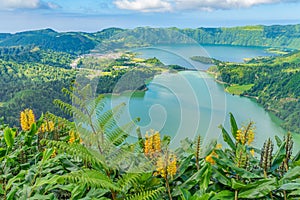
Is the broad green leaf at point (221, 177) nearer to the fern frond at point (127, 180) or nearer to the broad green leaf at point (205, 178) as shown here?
the broad green leaf at point (205, 178)

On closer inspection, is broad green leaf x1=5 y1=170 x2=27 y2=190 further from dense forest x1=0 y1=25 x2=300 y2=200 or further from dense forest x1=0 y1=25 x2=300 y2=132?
dense forest x1=0 y1=25 x2=300 y2=132

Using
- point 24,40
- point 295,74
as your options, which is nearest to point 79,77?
point 295,74

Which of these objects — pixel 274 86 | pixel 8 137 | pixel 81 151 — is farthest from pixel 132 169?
pixel 274 86

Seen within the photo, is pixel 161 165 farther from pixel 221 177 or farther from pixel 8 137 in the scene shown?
pixel 8 137

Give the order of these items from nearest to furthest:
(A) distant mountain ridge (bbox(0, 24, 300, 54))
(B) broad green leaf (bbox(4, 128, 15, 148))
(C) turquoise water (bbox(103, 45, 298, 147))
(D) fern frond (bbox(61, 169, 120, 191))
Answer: (D) fern frond (bbox(61, 169, 120, 191)), (C) turquoise water (bbox(103, 45, 298, 147)), (B) broad green leaf (bbox(4, 128, 15, 148)), (A) distant mountain ridge (bbox(0, 24, 300, 54))

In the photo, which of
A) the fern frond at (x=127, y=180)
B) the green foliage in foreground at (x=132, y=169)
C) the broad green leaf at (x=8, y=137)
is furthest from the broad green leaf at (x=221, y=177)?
the broad green leaf at (x=8, y=137)

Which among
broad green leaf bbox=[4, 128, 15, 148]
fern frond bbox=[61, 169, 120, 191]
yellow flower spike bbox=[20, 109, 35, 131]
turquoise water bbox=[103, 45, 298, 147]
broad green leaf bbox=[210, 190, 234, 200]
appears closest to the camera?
fern frond bbox=[61, 169, 120, 191]

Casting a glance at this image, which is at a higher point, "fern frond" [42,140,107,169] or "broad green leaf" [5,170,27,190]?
"fern frond" [42,140,107,169]

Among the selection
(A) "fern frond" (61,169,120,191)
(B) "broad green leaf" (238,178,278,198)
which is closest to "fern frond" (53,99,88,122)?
(A) "fern frond" (61,169,120,191)
